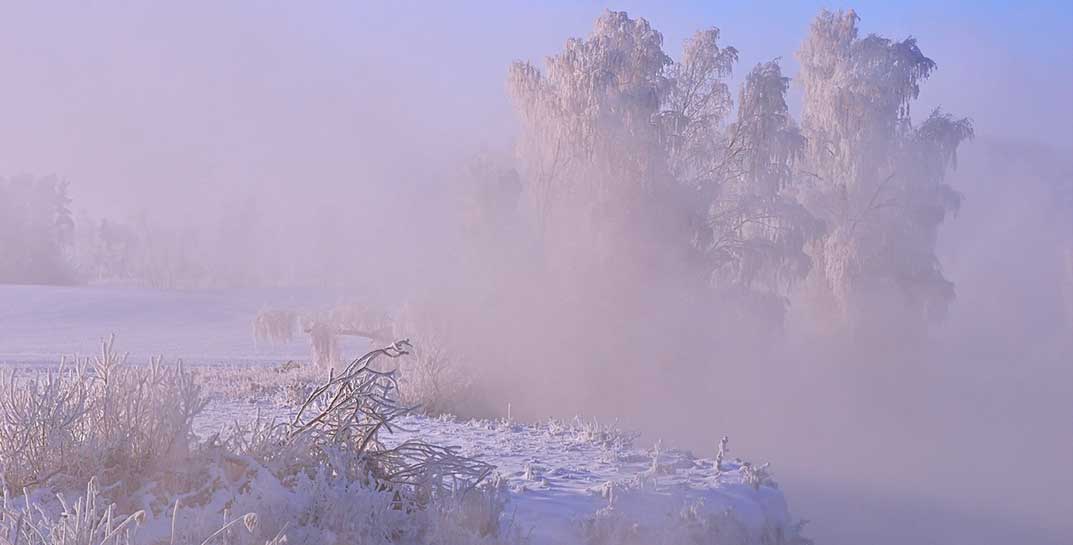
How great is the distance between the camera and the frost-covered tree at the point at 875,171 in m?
27.4

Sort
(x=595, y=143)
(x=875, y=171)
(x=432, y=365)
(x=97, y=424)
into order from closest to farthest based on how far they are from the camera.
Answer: (x=97, y=424) → (x=432, y=365) → (x=595, y=143) → (x=875, y=171)

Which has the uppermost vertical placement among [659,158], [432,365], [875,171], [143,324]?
[875,171]

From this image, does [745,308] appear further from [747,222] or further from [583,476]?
[583,476]

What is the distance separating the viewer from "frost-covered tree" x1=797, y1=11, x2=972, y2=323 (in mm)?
27422

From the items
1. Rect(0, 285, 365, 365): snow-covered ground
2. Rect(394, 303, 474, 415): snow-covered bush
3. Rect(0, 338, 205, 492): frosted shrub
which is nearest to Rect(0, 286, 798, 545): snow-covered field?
Rect(0, 338, 205, 492): frosted shrub

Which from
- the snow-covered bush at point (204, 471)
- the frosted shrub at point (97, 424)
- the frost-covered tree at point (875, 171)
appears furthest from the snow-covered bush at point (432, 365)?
the frost-covered tree at point (875, 171)

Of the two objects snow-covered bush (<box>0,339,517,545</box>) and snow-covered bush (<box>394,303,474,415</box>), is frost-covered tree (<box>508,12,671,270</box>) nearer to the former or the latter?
snow-covered bush (<box>394,303,474,415</box>)

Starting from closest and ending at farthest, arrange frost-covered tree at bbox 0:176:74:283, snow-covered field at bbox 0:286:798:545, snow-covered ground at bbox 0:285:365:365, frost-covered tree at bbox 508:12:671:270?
1. snow-covered field at bbox 0:286:798:545
2. frost-covered tree at bbox 508:12:671:270
3. snow-covered ground at bbox 0:285:365:365
4. frost-covered tree at bbox 0:176:74:283

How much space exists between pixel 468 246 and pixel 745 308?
22.1ft

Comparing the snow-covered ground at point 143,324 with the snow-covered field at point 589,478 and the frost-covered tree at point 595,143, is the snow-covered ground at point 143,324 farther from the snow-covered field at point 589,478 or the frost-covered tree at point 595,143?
the frost-covered tree at point 595,143

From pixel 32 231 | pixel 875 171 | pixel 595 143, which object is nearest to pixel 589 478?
pixel 595 143

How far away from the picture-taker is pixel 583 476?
7980 millimetres

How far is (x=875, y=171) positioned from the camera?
2794 cm

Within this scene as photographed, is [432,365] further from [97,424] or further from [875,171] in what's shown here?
[875,171]
